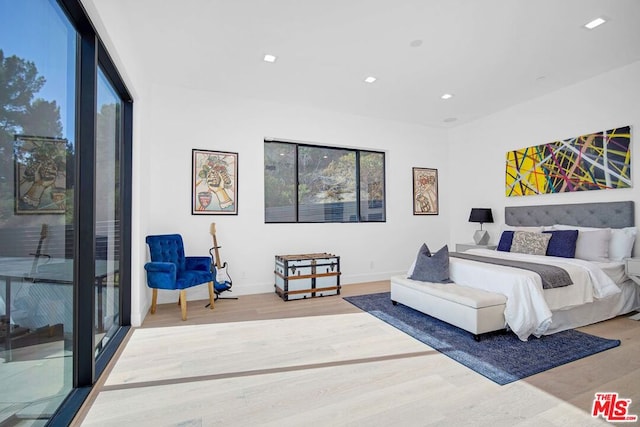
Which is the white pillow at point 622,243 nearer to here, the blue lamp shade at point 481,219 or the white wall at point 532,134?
the white wall at point 532,134

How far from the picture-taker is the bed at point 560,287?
9.34ft

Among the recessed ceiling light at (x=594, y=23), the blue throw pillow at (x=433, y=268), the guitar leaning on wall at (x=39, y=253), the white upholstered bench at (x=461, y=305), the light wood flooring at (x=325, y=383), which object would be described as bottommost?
the light wood flooring at (x=325, y=383)

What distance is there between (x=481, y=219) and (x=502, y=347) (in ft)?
9.59

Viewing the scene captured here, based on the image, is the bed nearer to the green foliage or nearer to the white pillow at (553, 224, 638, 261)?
Answer: the white pillow at (553, 224, 638, 261)

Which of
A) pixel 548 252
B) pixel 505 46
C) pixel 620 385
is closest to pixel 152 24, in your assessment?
pixel 505 46

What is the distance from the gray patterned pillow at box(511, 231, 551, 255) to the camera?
397 cm

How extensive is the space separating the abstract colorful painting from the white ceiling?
828 millimetres

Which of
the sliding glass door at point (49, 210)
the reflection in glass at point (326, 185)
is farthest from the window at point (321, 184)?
the sliding glass door at point (49, 210)

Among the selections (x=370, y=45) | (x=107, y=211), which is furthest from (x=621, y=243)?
(x=107, y=211)

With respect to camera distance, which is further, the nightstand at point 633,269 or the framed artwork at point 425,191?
the framed artwork at point 425,191

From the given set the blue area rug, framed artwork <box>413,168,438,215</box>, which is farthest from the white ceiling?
the blue area rug

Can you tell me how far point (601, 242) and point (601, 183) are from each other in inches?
34.7

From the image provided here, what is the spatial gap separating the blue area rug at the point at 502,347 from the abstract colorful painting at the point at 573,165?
2170mm

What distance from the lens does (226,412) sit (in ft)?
5.96
